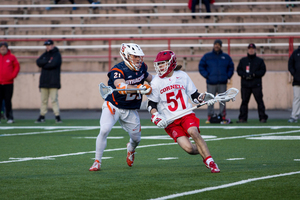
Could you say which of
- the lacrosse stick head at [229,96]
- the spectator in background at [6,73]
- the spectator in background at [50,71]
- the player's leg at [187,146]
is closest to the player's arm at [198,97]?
the lacrosse stick head at [229,96]

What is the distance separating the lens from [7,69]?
14.0m

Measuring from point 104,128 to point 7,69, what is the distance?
8.05 m

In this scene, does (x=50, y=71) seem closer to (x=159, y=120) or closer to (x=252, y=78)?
(x=252, y=78)

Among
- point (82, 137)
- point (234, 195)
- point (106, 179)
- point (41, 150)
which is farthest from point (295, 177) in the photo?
point (82, 137)

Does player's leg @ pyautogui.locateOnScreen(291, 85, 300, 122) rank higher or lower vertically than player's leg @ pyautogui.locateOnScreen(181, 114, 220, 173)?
lower

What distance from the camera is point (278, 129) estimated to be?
11891 mm

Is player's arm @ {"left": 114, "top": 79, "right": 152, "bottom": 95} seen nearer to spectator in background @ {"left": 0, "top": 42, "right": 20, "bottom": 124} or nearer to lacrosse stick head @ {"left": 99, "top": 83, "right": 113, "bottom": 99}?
lacrosse stick head @ {"left": 99, "top": 83, "right": 113, "bottom": 99}

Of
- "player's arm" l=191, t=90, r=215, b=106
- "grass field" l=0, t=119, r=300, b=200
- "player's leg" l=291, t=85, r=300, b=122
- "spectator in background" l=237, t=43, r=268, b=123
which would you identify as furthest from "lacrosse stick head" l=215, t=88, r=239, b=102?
"player's leg" l=291, t=85, r=300, b=122

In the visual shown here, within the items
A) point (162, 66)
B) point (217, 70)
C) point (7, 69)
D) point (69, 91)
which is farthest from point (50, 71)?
point (162, 66)

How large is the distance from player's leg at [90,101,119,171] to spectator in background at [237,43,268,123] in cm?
728

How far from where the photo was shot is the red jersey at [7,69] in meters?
13.9

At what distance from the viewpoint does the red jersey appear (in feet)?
45.7

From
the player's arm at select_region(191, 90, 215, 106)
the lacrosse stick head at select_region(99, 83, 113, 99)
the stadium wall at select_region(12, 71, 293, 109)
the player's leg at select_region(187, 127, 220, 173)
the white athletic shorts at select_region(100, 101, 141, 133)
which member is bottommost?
the stadium wall at select_region(12, 71, 293, 109)

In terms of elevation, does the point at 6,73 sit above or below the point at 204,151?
above
